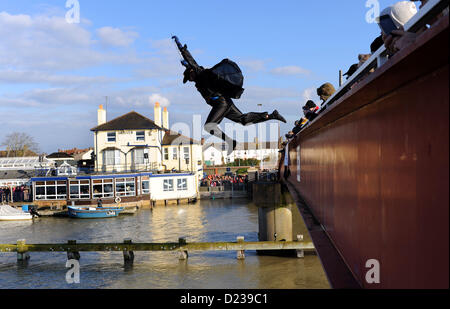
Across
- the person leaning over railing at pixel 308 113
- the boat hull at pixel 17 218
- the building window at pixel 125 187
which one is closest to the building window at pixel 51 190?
the building window at pixel 125 187

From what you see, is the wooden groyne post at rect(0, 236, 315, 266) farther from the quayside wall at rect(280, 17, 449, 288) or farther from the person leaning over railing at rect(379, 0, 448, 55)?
the person leaning over railing at rect(379, 0, 448, 55)

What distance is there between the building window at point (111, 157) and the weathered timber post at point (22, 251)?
105 feet

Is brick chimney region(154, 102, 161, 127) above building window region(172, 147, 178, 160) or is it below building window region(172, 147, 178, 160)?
above

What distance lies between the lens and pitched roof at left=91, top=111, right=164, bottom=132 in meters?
52.6

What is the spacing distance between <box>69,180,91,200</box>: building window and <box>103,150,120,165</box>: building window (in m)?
9.12

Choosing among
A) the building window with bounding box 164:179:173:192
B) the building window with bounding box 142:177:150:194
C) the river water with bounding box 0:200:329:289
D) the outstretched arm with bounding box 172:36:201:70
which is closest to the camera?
the outstretched arm with bounding box 172:36:201:70

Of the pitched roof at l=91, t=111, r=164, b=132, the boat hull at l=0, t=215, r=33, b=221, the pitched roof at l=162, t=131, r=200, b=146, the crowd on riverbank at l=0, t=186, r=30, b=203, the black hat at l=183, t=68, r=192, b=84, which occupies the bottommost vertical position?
the boat hull at l=0, t=215, r=33, b=221

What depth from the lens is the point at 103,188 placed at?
43.5 meters

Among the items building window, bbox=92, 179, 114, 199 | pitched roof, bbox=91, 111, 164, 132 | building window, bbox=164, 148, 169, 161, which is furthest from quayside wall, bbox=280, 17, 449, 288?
building window, bbox=164, 148, 169, 161

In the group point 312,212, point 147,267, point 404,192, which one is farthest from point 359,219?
point 147,267

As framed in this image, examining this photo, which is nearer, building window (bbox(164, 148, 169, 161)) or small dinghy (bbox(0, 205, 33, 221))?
small dinghy (bbox(0, 205, 33, 221))

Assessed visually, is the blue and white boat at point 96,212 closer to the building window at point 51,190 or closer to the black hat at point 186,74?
the building window at point 51,190

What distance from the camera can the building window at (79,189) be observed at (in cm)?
4306

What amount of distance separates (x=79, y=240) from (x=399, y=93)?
2720 cm
